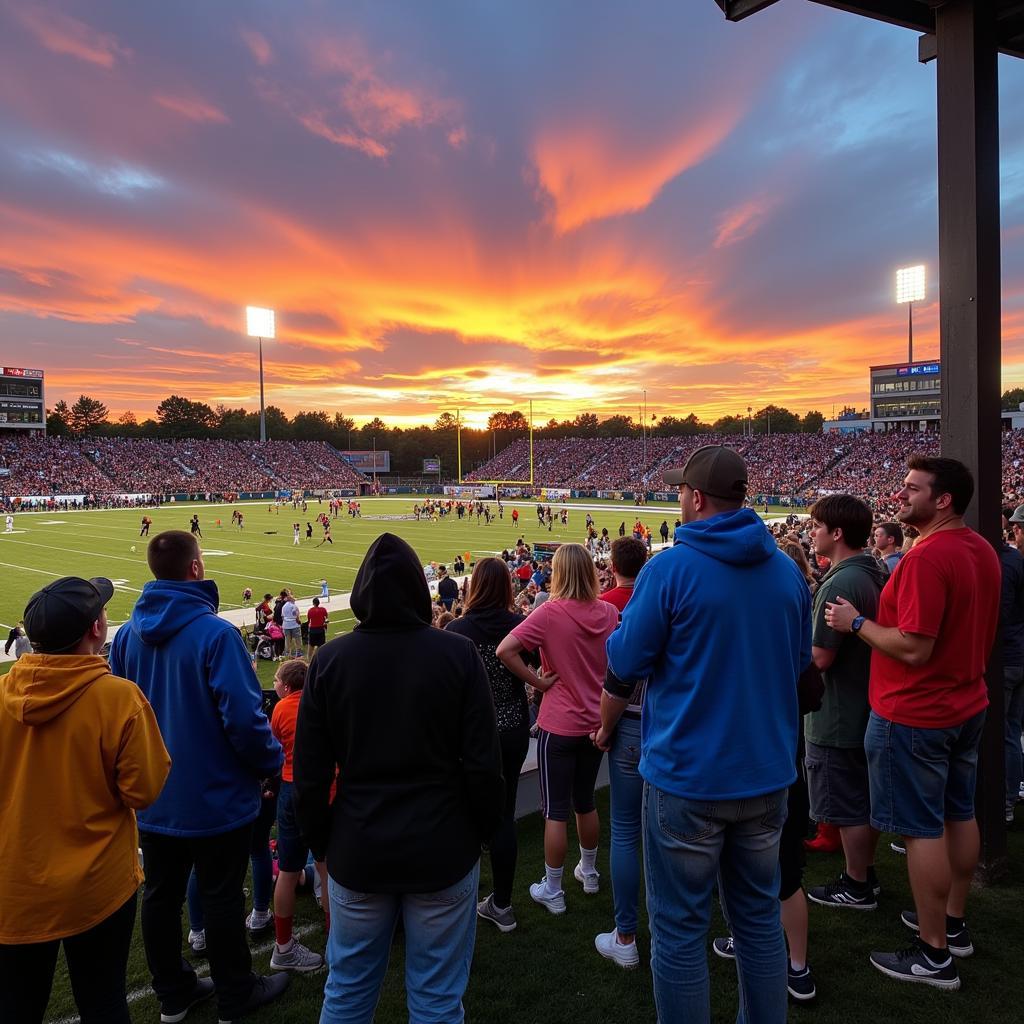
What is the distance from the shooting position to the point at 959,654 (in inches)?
125

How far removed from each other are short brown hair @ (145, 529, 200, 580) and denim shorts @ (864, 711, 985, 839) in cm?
330

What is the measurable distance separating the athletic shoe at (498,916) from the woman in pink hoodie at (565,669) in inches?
10.3

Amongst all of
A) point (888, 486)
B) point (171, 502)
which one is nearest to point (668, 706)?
point (888, 486)

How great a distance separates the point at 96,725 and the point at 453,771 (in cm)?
123

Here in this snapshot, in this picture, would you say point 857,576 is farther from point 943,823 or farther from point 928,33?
point 928,33

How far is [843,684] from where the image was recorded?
355cm

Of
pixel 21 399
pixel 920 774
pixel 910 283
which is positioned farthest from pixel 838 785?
pixel 21 399

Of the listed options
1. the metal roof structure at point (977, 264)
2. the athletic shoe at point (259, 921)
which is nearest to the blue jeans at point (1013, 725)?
Answer: the metal roof structure at point (977, 264)

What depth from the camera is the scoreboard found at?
247 ft

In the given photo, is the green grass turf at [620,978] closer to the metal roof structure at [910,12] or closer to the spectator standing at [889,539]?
the spectator standing at [889,539]

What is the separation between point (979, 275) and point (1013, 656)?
2671 mm

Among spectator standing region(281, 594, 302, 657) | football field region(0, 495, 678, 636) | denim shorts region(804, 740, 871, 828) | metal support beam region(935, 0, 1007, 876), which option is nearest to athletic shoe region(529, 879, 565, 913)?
denim shorts region(804, 740, 871, 828)

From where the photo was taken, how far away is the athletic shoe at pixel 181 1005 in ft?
10.3

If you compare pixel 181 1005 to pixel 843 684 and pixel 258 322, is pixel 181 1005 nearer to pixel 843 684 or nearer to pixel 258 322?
pixel 843 684
